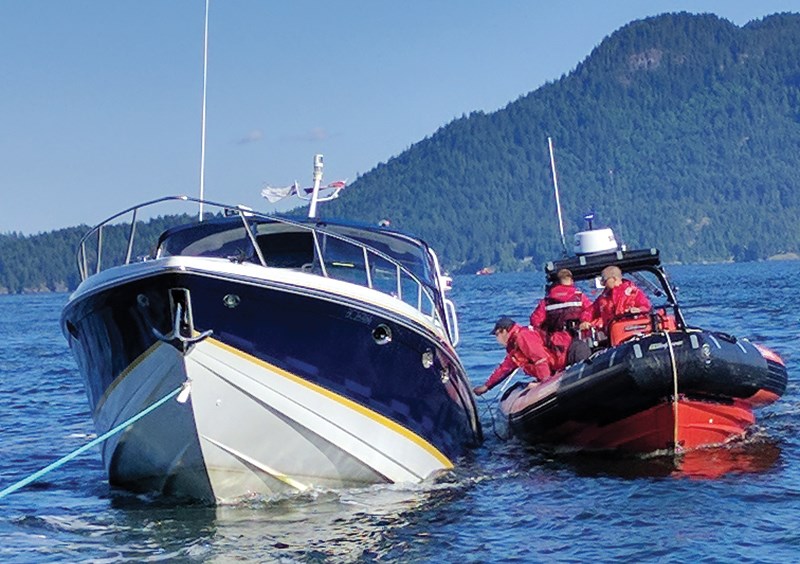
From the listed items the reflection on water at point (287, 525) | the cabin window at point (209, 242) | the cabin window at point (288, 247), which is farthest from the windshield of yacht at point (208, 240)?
the reflection on water at point (287, 525)

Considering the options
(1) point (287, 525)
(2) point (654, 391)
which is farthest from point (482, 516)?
(2) point (654, 391)

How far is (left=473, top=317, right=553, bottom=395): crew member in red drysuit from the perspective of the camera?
15.2 m

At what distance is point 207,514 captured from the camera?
37.3 feet

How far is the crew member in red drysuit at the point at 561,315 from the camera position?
15555mm

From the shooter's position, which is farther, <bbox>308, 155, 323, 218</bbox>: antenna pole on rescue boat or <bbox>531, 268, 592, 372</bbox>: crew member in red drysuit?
<bbox>531, 268, 592, 372</bbox>: crew member in red drysuit

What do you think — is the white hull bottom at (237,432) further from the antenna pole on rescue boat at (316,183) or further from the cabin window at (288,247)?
the antenna pole on rescue boat at (316,183)

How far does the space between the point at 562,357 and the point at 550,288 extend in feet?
3.45

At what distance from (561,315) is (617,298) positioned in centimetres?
95

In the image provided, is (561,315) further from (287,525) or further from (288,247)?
(287,525)

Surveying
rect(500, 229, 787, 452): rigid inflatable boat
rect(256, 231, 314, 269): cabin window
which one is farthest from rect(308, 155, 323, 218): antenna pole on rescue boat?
rect(500, 229, 787, 452): rigid inflatable boat

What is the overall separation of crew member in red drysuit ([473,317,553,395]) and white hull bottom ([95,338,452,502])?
322 centimetres

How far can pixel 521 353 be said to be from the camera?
1538 cm

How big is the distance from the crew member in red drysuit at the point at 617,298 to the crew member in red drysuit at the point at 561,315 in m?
0.41

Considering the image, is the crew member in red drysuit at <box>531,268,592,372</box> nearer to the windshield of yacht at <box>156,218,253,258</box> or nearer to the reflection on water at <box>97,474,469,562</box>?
the reflection on water at <box>97,474,469,562</box>
